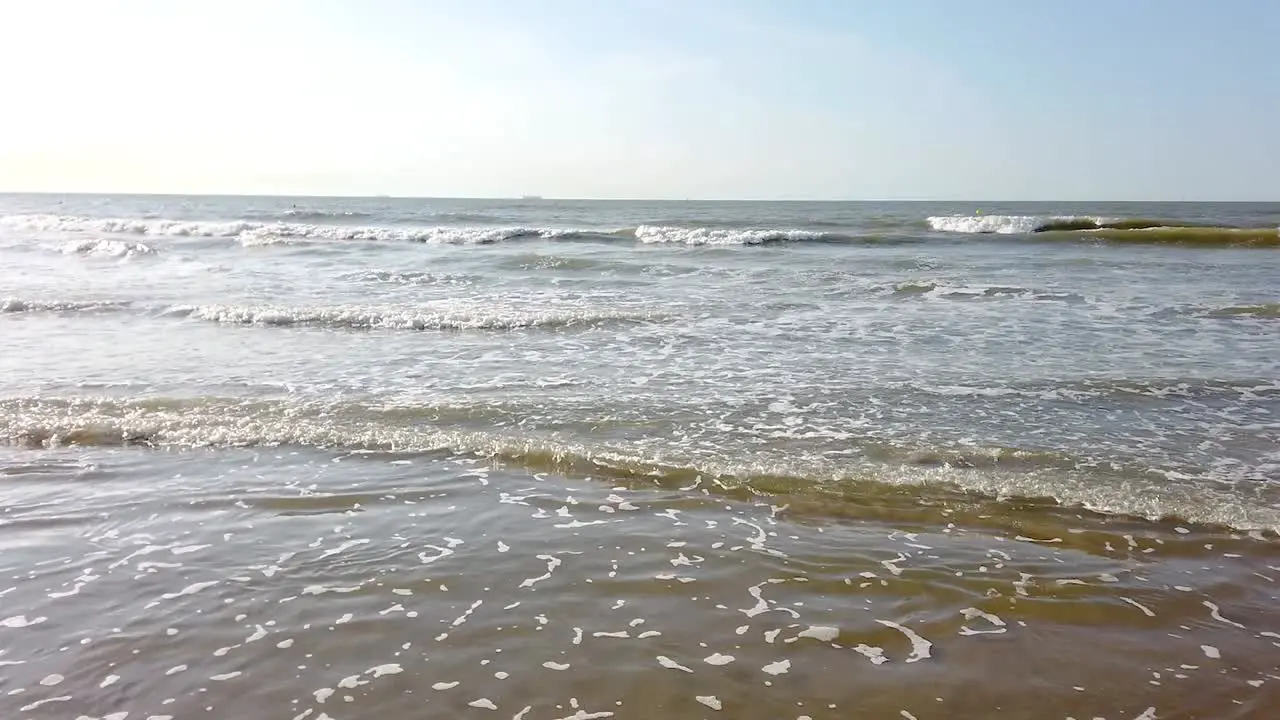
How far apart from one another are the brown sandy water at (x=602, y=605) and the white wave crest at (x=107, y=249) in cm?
2569

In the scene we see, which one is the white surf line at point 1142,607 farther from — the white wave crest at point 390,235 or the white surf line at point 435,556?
the white wave crest at point 390,235

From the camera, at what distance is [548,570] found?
498cm

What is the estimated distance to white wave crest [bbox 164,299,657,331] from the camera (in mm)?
14086

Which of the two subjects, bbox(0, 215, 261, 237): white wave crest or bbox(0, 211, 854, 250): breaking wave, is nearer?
bbox(0, 211, 854, 250): breaking wave

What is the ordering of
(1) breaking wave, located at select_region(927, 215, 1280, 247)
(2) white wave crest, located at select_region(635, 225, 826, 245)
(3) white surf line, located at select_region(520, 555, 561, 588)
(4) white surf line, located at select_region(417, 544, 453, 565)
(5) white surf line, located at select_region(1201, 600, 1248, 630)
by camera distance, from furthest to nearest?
1. (2) white wave crest, located at select_region(635, 225, 826, 245)
2. (1) breaking wave, located at select_region(927, 215, 1280, 247)
3. (4) white surf line, located at select_region(417, 544, 453, 565)
4. (3) white surf line, located at select_region(520, 555, 561, 588)
5. (5) white surf line, located at select_region(1201, 600, 1248, 630)

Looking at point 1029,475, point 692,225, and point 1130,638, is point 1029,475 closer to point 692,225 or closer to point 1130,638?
point 1130,638

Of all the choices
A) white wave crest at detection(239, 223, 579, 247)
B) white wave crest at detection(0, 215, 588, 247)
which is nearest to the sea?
white wave crest at detection(239, 223, 579, 247)

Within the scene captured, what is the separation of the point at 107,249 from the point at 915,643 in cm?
3291

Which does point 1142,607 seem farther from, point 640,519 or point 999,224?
point 999,224

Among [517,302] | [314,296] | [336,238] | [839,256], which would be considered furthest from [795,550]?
[336,238]

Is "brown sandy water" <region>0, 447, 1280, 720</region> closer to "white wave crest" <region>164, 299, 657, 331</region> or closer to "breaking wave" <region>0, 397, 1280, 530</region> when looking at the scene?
"breaking wave" <region>0, 397, 1280, 530</region>

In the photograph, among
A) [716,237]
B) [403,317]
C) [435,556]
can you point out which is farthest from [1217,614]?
[716,237]

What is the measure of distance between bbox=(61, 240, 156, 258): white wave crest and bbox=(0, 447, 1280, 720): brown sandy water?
2569 cm

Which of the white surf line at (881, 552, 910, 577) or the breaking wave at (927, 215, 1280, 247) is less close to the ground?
the breaking wave at (927, 215, 1280, 247)
